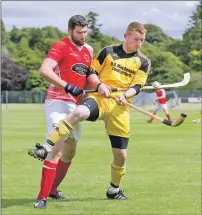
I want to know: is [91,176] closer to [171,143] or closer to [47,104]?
[47,104]

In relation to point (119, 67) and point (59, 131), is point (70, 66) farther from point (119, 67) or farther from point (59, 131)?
point (59, 131)

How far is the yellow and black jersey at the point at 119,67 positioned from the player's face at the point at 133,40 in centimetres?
14

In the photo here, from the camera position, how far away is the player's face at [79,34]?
358 inches

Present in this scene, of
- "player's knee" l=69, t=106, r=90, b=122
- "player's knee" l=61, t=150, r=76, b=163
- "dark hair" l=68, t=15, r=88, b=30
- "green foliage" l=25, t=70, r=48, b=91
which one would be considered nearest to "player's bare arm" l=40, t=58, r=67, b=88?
"player's knee" l=69, t=106, r=90, b=122

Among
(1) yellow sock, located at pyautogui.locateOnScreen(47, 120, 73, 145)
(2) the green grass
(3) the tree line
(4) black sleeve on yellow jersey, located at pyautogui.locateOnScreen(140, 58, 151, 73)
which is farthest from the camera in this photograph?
(3) the tree line

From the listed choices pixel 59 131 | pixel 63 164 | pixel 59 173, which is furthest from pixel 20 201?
pixel 59 131

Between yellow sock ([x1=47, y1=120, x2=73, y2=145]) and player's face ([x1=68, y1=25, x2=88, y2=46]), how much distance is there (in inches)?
49.0

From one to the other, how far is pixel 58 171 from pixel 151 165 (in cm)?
519

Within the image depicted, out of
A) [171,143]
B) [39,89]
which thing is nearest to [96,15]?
[39,89]

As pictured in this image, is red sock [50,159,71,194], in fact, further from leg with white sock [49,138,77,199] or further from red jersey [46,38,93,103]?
red jersey [46,38,93,103]

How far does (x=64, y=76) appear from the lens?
370 inches

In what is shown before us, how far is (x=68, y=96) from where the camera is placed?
9.46m

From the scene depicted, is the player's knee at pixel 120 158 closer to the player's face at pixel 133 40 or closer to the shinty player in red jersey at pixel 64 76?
the shinty player in red jersey at pixel 64 76

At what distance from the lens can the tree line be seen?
290ft
